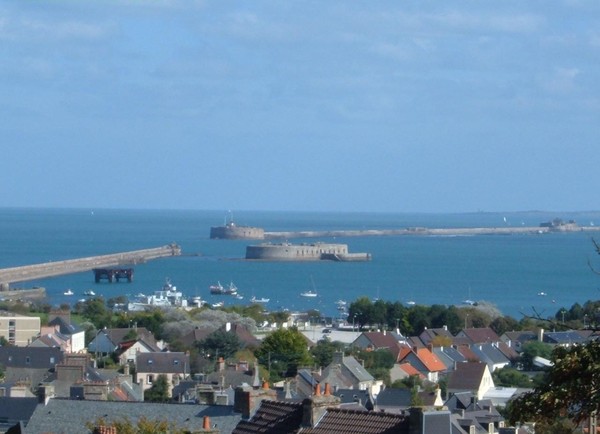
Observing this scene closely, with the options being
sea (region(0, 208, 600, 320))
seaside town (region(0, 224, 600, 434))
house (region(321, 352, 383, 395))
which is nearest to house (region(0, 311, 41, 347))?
seaside town (region(0, 224, 600, 434))

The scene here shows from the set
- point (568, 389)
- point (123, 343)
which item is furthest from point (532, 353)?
point (568, 389)

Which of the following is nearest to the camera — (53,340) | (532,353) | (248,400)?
(248,400)

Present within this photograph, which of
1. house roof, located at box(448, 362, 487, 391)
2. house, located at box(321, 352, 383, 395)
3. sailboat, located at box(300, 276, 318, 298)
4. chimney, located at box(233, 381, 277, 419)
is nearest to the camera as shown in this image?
chimney, located at box(233, 381, 277, 419)

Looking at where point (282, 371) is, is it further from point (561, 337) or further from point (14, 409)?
point (14, 409)

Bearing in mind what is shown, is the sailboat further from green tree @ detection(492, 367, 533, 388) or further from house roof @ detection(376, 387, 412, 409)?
house roof @ detection(376, 387, 412, 409)

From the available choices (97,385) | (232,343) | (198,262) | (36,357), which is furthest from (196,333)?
(198,262)

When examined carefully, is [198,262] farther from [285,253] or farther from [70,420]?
[70,420]
